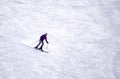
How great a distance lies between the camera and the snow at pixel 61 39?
13094 mm

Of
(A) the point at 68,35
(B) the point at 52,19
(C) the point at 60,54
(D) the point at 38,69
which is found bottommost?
(D) the point at 38,69

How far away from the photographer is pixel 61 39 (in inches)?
680

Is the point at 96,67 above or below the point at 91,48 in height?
below

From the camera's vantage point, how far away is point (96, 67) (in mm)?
14836

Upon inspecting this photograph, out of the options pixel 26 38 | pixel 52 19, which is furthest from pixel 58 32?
pixel 26 38

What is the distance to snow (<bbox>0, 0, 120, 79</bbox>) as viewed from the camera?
13.1 m

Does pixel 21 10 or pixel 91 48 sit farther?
pixel 21 10

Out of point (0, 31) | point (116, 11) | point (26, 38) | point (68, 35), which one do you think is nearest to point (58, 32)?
point (68, 35)

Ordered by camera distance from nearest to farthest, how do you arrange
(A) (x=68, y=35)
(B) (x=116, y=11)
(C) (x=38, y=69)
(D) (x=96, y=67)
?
(C) (x=38, y=69) → (D) (x=96, y=67) → (A) (x=68, y=35) → (B) (x=116, y=11)

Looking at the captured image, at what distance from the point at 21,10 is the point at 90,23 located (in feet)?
22.2

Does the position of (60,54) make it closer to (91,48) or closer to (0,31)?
(91,48)

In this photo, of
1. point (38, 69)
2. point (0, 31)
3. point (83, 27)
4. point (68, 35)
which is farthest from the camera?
point (83, 27)

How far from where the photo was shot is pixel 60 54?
15.4 metres

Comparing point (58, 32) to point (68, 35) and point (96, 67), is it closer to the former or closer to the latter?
point (68, 35)
